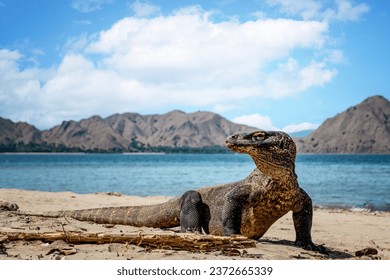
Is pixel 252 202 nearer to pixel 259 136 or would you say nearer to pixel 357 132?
pixel 259 136

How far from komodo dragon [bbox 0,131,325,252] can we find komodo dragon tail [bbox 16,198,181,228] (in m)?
0.02

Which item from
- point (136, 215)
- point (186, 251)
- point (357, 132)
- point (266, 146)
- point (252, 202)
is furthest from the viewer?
point (357, 132)

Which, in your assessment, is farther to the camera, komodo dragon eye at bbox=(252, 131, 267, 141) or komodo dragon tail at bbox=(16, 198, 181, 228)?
komodo dragon tail at bbox=(16, 198, 181, 228)

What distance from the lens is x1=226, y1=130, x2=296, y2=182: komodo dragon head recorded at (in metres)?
5.44

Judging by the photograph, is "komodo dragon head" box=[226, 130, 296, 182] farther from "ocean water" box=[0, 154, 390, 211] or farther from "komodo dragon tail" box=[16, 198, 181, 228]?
"ocean water" box=[0, 154, 390, 211]

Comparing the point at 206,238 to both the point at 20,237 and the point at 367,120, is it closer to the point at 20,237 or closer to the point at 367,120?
the point at 20,237

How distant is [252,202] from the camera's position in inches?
240

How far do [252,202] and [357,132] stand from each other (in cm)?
4437

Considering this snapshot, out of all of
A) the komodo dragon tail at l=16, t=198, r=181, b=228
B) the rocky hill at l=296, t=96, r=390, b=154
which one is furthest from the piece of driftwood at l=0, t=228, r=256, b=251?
the rocky hill at l=296, t=96, r=390, b=154

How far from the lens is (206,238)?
16.2ft

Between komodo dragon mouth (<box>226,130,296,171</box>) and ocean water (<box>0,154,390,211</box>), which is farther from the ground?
komodo dragon mouth (<box>226,130,296,171</box>)


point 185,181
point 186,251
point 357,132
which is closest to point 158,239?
point 186,251

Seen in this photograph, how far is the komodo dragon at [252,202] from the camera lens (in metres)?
5.57
